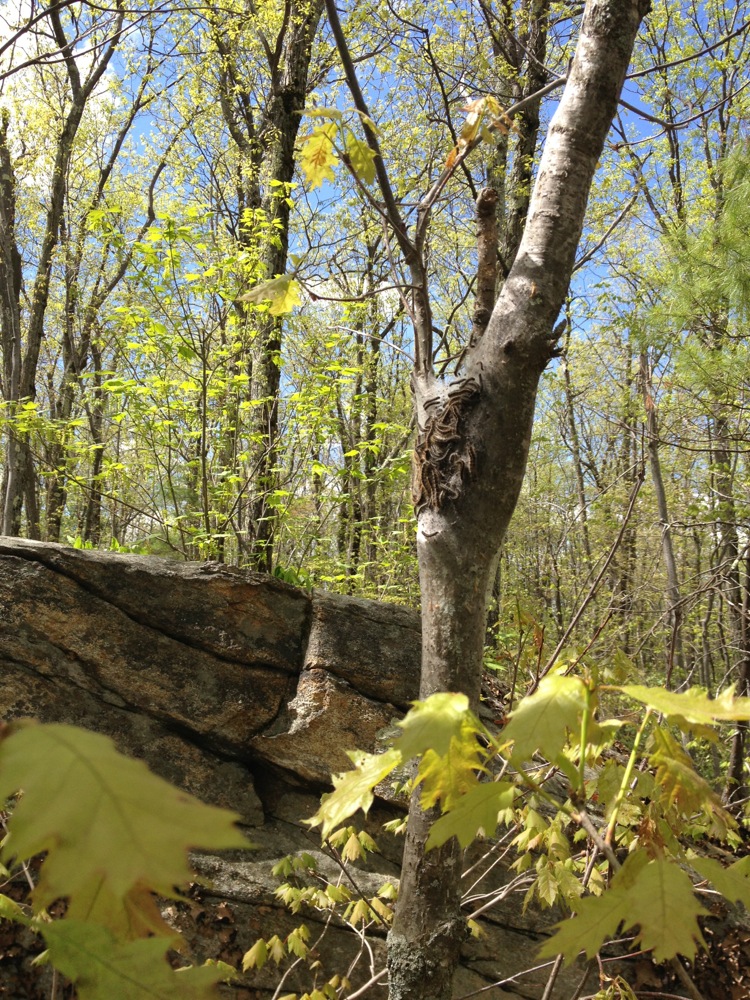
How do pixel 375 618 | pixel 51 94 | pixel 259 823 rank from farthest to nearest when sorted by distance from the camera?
1. pixel 51 94
2. pixel 375 618
3. pixel 259 823

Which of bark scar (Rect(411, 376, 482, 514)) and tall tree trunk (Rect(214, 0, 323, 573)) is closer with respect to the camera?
bark scar (Rect(411, 376, 482, 514))

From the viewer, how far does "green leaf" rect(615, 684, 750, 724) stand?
0.84m

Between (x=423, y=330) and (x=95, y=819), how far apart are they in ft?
4.99

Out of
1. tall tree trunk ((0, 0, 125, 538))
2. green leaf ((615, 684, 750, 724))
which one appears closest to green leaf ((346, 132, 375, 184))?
green leaf ((615, 684, 750, 724))

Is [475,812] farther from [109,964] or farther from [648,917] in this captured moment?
[109,964]

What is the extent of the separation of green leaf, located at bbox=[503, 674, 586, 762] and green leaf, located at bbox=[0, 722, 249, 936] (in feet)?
1.68

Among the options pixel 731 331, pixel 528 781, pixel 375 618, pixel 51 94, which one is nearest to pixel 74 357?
pixel 51 94

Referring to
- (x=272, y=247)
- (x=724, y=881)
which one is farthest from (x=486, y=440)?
(x=272, y=247)

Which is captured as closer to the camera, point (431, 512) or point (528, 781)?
point (528, 781)

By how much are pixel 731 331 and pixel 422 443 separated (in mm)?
5247

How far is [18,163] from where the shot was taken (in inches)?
347

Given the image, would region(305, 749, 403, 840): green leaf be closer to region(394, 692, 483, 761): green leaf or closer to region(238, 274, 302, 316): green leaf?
region(394, 692, 483, 761): green leaf

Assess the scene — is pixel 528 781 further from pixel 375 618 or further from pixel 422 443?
pixel 375 618

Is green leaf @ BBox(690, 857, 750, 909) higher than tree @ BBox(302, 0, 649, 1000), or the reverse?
tree @ BBox(302, 0, 649, 1000)
